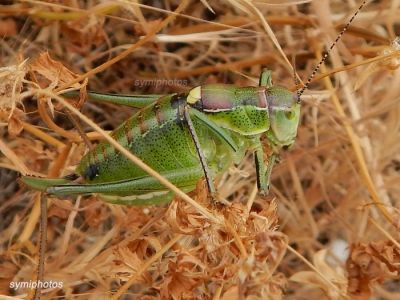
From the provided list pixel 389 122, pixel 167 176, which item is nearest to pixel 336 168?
pixel 389 122

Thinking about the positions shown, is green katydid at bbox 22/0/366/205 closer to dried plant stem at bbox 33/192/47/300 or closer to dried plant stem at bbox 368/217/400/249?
dried plant stem at bbox 33/192/47/300

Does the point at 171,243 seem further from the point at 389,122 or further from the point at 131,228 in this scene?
the point at 389,122

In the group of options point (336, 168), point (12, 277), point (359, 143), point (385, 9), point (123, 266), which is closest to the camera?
point (123, 266)

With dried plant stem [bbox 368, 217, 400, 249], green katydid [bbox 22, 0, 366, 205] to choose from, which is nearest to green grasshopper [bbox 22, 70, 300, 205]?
green katydid [bbox 22, 0, 366, 205]

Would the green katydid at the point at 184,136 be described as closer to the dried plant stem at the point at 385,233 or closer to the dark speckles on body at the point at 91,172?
the dark speckles on body at the point at 91,172

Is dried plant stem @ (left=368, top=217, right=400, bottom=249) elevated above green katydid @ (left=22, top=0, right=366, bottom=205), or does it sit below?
below

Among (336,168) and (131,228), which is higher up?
(336,168)

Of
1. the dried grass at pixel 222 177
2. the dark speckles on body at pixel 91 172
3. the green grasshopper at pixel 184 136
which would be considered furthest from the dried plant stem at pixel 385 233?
the dark speckles on body at pixel 91 172

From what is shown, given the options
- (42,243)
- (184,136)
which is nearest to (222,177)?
(184,136)
